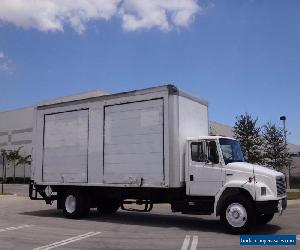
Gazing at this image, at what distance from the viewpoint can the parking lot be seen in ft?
34.9

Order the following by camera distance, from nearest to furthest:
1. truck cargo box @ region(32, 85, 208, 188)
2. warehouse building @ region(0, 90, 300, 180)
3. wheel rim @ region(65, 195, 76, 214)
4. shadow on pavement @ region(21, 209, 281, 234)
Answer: shadow on pavement @ region(21, 209, 281, 234) → truck cargo box @ region(32, 85, 208, 188) → wheel rim @ region(65, 195, 76, 214) → warehouse building @ region(0, 90, 300, 180)

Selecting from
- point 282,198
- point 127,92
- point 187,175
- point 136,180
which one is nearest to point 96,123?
point 127,92

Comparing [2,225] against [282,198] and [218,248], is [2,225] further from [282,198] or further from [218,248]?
[282,198]

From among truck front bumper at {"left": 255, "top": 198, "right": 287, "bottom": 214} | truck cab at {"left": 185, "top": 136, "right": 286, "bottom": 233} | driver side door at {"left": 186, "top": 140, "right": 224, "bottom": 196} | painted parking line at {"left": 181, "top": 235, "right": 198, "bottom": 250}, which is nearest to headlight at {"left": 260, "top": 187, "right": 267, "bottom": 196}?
truck cab at {"left": 185, "top": 136, "right": 286, "bottom": 233}

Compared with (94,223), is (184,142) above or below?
above

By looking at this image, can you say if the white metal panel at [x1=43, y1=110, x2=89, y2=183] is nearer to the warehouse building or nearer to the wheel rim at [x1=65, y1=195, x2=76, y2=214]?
the wheel rim at [x1=65, y1=195, x2=76, y2=214]

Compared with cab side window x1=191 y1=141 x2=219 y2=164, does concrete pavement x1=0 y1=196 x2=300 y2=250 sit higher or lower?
lower

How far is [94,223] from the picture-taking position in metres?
14.9

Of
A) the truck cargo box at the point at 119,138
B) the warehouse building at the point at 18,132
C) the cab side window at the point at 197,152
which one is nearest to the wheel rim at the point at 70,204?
the truck cargo box at the point at 119,138

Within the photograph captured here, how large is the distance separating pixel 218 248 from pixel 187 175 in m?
3.94

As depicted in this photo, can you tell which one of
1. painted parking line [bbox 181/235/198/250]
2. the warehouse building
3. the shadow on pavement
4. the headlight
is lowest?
painted parking line [bbox 181/235/198/250]

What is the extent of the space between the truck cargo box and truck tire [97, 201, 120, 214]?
1.59 m

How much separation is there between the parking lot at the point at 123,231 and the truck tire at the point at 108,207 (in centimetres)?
26

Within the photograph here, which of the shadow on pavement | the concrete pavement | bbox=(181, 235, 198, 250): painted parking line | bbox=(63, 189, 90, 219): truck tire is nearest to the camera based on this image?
bbox=(181, 235, 198, 250): painted parking line
